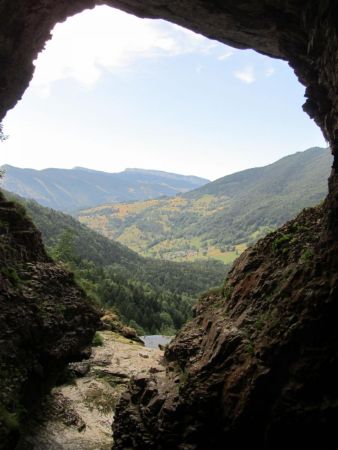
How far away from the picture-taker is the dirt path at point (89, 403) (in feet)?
88.4

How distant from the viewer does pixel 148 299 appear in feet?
456

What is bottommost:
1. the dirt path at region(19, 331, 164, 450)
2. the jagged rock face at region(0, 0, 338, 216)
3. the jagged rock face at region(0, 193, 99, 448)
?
the dirt path at region(19, 331, 164, 450)

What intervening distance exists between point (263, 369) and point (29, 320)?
12531 mm

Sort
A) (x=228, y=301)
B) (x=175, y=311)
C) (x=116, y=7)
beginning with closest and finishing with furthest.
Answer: (x=228, y=301)
(x=116, y=7)
(x=175, y=311)

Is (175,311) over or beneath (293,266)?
beneath

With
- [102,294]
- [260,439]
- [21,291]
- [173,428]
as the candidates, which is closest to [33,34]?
[21,291]

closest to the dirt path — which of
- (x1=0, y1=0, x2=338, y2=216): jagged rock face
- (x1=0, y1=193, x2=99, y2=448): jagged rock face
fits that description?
(x1=0, y1=193, x2=99, y2=448): jagged rock face

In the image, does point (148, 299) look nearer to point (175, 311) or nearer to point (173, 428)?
point (175, 311)

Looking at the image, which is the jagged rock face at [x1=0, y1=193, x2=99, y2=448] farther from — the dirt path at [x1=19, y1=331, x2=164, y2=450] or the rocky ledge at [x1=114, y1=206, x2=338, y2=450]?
the rocky ledge at [x1=114, y1=206, x2=338, y2=450]

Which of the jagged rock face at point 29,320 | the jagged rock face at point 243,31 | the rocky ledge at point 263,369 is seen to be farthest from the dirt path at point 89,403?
the jagged rock face at point 243,31

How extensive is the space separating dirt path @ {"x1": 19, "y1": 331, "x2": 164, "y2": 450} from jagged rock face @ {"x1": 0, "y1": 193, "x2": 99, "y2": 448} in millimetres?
3363

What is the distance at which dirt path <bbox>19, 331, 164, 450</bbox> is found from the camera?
2695cm

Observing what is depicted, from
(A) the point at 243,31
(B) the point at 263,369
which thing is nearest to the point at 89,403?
(B) the point at 263,369

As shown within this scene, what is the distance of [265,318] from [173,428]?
7235 millimetres
